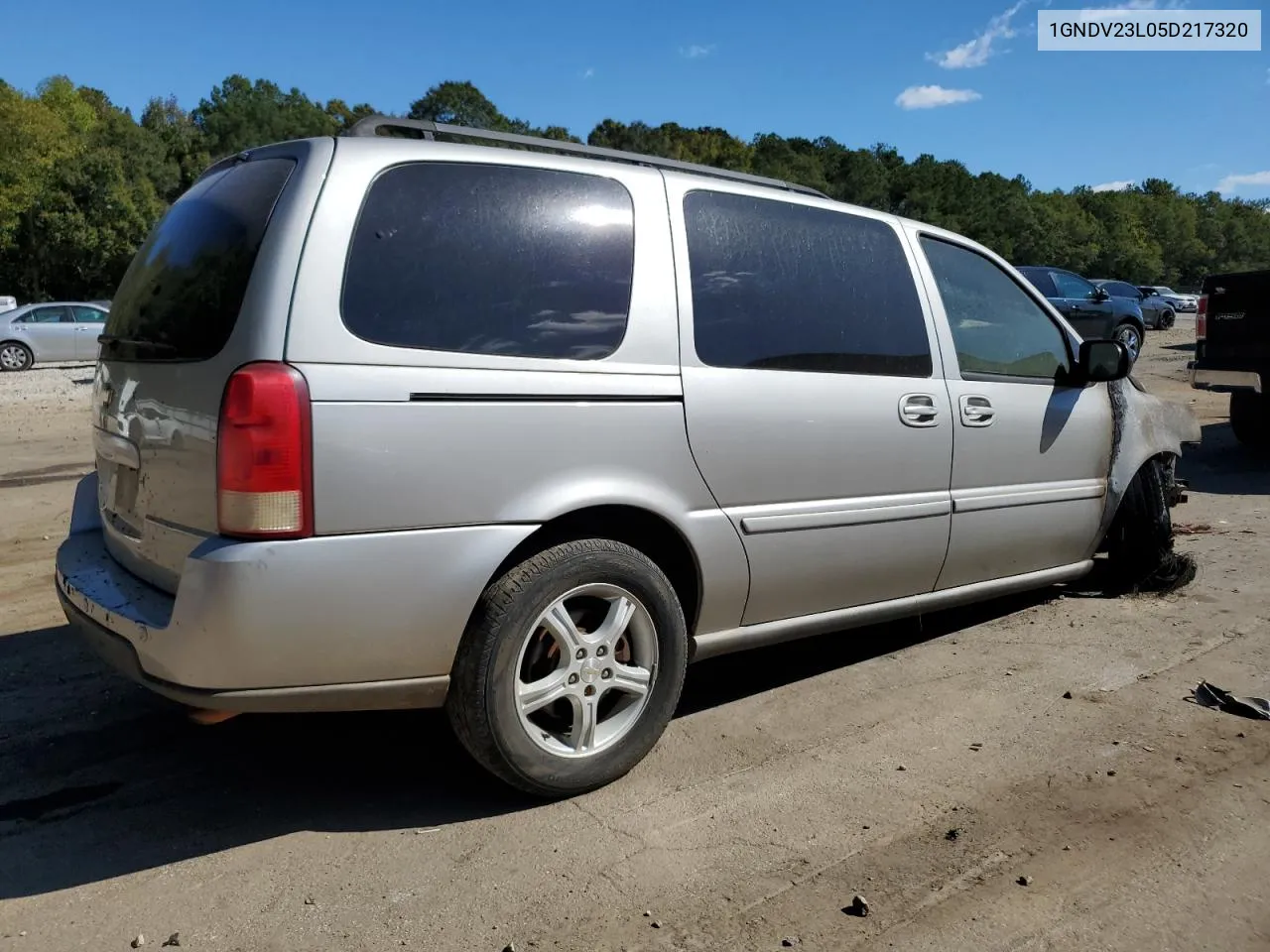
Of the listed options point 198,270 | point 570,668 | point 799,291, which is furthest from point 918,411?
point 198,270

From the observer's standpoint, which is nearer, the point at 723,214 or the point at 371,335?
the point at 371,335

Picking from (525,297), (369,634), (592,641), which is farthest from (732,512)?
(369,634)

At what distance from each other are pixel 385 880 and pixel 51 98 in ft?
214

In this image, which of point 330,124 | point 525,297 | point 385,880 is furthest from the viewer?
point 330,124

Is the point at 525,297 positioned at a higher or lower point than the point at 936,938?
higher

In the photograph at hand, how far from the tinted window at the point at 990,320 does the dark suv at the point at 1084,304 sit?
14.2 meters

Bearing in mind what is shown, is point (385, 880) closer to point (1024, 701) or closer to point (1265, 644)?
point (1024, 701)

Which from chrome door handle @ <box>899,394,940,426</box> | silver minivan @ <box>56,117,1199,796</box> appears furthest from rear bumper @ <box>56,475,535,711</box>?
chrome door handle @ <box>899,394,940,426</box>

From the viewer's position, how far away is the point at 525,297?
121 inches

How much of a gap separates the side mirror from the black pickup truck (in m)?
6.20

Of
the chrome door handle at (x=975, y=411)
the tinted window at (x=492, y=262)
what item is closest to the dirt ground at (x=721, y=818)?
the tinted window at (x=492, y=262)

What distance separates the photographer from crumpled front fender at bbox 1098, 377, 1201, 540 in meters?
4.98

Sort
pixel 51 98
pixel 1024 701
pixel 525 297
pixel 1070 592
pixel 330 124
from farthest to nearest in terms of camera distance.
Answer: pixel 330 124 < pixel 51 98 < pixel 1070 592 < pixel 1024 701 < pixel 525 297

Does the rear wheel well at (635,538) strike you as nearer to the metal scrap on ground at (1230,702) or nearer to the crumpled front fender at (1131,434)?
the metal scrap on ground at (1230,702)
